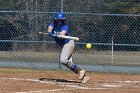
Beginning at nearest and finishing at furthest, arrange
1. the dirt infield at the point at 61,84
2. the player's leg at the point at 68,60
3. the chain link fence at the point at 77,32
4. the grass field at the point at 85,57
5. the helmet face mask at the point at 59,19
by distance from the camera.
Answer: the dirt infield at the point at 61,84, the helmet face mask at the point at 59,19, the player's leg at the point at 68,60, the chain link fence at the point at 77,32, the grass field at the point at 85,57

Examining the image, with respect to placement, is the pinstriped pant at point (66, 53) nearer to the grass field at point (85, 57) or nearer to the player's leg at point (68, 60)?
the player's leg at point (68, 60)

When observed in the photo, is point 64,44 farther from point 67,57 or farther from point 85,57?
point 85,57

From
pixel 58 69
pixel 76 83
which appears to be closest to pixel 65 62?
pixel 76 83

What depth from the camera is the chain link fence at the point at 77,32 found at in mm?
20844

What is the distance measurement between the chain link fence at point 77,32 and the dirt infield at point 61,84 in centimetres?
494

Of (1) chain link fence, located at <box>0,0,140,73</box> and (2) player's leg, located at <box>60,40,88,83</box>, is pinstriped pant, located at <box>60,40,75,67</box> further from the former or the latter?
(1) chain link fence, located at <box>0,0,140,73</box>

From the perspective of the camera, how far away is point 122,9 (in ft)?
75.3

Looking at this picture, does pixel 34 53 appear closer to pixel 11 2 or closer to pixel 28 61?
pixel 28 61

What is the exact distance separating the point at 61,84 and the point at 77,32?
824 cm

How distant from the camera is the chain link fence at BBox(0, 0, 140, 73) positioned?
2084cm

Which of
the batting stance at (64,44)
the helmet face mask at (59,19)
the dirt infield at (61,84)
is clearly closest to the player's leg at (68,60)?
the batting stance at (64,44)

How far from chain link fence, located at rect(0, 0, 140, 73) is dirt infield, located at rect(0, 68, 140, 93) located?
4942mm

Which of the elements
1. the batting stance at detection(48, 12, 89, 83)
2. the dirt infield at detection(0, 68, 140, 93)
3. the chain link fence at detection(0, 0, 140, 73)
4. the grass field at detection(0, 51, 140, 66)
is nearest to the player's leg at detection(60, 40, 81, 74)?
the batting stance at detection(48, 12, 89, 83)

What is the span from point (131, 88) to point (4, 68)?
22.0 ft
